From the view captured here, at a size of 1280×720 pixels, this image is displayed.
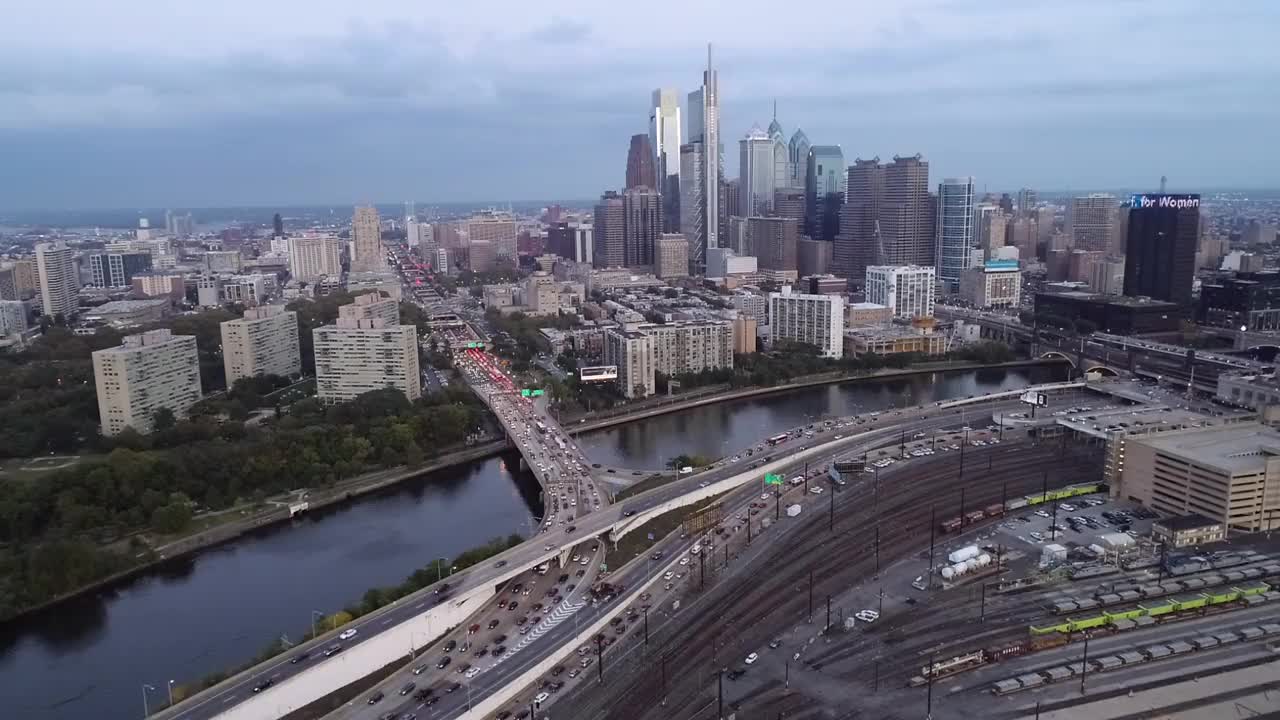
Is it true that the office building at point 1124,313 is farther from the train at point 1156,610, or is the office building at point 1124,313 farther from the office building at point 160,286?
the office building at point 160,286

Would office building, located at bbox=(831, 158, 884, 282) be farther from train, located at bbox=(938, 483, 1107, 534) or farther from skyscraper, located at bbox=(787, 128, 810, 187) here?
train, located at bbox=(938, 483, 1107, 534)

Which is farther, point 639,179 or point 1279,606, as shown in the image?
point 639,179

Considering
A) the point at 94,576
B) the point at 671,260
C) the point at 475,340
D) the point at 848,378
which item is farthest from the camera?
Result: the point at 671,260

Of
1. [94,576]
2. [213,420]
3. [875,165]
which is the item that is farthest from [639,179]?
[94,576]

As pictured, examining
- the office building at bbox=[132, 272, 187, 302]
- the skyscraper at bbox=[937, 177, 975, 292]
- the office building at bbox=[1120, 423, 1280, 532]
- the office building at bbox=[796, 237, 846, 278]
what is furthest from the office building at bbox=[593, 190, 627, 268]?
the office building at bbox=[1120, 423, 1280, 532]

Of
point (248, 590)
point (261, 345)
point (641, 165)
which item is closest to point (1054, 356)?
point (261, 345)

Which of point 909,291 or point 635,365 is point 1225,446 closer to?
point 635,365

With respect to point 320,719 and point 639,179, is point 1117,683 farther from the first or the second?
point 639,179

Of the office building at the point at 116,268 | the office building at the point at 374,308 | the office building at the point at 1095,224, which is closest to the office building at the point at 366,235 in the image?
the office building at the point at 116,268
